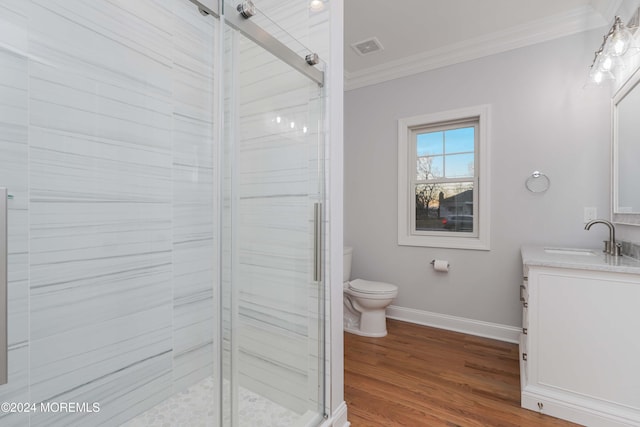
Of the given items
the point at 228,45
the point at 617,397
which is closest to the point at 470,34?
the point at 228,45

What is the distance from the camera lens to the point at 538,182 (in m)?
2.53

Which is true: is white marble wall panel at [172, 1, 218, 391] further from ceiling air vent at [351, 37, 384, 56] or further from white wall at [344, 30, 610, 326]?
white wall at [344, 30, 610, 326]

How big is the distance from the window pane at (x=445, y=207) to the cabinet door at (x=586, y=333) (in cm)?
122

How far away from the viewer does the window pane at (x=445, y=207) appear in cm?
292

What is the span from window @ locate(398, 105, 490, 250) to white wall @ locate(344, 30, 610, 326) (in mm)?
78

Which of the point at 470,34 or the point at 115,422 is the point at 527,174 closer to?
the point at 470,34

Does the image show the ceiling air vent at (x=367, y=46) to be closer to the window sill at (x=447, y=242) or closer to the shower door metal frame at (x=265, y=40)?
the shower door metal frame at (x=265, y=40)

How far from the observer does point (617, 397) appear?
157cm

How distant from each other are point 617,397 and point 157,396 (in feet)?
7.31

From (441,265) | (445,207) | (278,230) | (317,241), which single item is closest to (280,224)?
(278,230)

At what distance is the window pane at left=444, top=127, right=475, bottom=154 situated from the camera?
9.52 feet

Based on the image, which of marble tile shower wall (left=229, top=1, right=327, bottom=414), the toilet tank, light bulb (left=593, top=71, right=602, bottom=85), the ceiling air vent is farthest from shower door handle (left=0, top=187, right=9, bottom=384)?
light bulb (left=593, top=71, right=602, bottom=85)

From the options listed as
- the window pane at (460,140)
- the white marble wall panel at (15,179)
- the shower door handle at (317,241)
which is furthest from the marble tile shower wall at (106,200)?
the window pane at (460,140)

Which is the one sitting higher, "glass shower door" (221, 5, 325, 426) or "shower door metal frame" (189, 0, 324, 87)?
"shower door metal frame" (189, 0, 324, 87)
